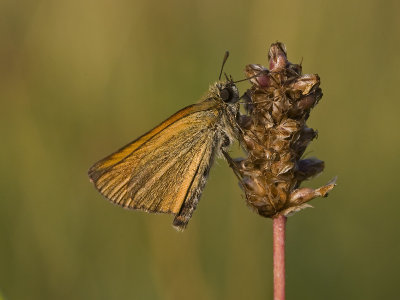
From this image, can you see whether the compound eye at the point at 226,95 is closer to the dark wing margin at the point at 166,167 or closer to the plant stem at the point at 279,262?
the dark wing margin at the point at 166,167

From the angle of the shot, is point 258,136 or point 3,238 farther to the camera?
point 3,238

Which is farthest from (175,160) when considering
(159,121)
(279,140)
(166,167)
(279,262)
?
(159,121)

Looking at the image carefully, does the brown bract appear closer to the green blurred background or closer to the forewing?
the forewing

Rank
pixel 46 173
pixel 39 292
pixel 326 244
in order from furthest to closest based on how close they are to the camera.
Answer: pixel 46 173 → pixel 326 244 → pixel 39 292

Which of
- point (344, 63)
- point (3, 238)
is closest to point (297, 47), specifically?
point (344, 63)

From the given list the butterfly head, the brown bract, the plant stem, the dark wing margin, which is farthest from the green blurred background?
the plant stem

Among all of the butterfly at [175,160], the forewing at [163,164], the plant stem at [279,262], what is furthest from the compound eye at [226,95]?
the plant stem at [279,262]

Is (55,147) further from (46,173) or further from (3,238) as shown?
(3,238)
